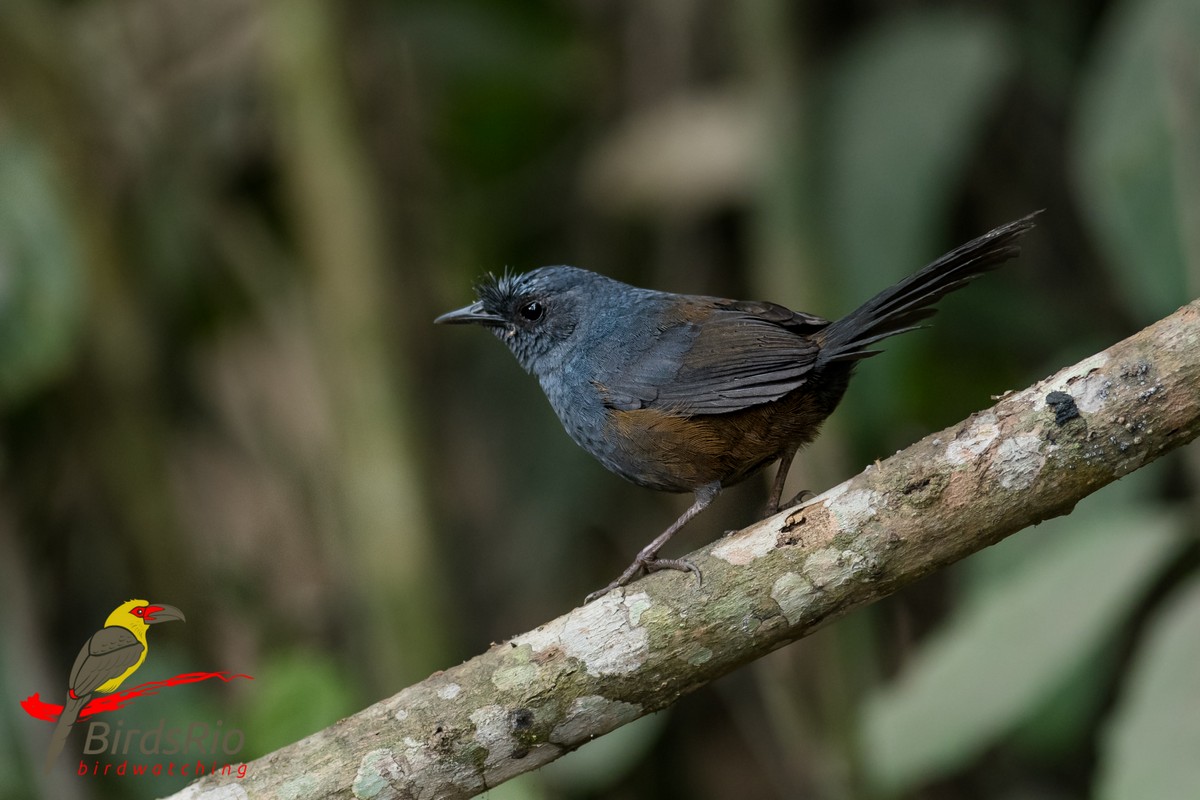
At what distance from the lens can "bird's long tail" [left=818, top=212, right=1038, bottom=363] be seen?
267 centimetres

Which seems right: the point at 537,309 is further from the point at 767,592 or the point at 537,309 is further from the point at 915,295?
the point at 767,592

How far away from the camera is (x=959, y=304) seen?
4961 millimetres

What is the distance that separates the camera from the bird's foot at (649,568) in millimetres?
2318

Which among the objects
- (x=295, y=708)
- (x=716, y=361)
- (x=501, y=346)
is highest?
(x=501, y=346)

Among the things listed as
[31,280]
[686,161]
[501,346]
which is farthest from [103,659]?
[686,161]

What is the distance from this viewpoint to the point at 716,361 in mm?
3070

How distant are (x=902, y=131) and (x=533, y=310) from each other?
1.73 metres

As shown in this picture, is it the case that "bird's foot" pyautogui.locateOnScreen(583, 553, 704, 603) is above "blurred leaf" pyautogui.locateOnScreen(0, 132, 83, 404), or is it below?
below

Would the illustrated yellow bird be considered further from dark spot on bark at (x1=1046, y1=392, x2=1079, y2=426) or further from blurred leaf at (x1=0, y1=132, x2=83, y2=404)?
dark spot on bark at (x1=1046, y1=392, x2=1079, y2=426)

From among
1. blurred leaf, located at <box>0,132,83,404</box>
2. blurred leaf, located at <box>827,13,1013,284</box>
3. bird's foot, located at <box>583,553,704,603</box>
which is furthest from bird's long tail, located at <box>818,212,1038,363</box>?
blurred leaf, located at <box>0,132,83,404</box>

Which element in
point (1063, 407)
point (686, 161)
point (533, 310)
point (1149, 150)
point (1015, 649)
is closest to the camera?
point (1063, 407)

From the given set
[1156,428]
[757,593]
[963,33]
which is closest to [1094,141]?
[963,33]

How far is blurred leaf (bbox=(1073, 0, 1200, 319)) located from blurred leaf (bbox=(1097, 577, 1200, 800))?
3.42 feet

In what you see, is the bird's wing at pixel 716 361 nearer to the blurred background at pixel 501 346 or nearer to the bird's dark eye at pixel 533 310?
the bird's dark eye at pixel 533 310
